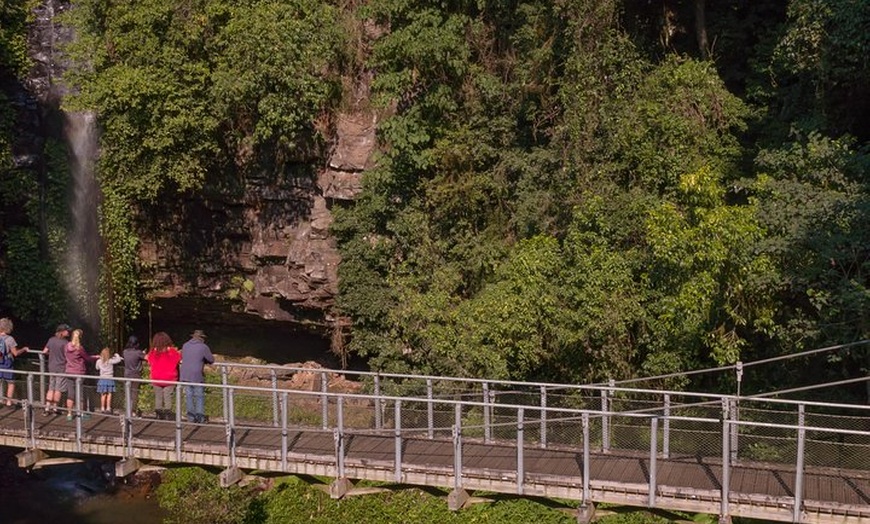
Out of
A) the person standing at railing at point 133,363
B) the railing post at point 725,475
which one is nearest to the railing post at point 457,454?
Answer: the railing post at point 725,475

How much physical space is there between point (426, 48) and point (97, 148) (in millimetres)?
8976

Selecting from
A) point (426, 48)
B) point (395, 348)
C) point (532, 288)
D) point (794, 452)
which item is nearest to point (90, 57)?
point (426, 48)

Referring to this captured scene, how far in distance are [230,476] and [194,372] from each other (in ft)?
5.59

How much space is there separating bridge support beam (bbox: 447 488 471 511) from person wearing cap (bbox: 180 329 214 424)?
13.3 feet

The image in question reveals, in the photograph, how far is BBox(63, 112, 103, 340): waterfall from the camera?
24.9 meters

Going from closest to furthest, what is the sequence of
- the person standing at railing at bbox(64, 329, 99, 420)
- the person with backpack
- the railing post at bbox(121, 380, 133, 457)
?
1. the railing post at bbox(121, 380, 133, 457)
2. the person standing at railing at bbox(64, 329, 99, 420)
3. the person with backpack

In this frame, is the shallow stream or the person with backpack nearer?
the person with backpack

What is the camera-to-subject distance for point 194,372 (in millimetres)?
14398

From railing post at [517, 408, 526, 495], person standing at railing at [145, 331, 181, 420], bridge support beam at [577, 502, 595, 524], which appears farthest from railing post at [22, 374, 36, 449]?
bridge support beam at [577, 502, 595, 524]

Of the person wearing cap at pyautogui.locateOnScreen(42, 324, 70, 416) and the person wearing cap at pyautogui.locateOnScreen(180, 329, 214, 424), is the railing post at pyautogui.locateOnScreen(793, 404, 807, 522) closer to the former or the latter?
the person wearing cap at pyautogui.locateOnScreen(180, 329, 214, 424)

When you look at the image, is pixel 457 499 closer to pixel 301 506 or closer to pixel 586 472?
pixel 586 472

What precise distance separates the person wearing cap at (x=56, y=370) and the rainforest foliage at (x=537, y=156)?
712cm

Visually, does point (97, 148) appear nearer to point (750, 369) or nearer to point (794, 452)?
point (750, 369)

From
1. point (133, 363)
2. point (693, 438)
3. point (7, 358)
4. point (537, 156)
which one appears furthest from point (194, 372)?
point (537, 156)
